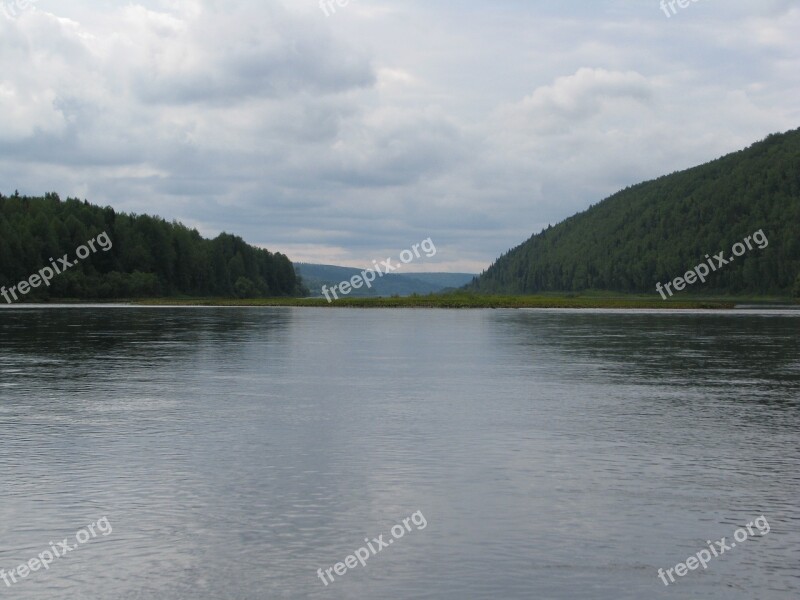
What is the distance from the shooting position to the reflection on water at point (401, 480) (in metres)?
14.7

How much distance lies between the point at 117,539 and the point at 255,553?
274 centimetres

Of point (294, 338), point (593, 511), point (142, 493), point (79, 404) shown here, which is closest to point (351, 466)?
point (142, 493)

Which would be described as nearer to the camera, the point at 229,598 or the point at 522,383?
the point at 229,598

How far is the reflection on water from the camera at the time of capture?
14.7 metres

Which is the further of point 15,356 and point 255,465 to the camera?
point 15,356

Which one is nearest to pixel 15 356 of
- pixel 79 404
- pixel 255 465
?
pixel 79 404

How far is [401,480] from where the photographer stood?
21078 millimetres

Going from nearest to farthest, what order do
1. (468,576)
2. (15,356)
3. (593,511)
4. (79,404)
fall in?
(468,576) → (593,511) → (79,404) → (15,356)

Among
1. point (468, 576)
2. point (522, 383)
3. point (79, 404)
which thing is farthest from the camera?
point (522, 383)

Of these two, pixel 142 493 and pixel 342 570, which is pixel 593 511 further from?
pixel 142 493

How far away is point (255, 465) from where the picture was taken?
74.8 ft

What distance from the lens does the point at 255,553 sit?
15547 mm

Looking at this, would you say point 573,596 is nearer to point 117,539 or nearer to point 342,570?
point 342,570

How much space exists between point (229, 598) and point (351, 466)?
932cm
